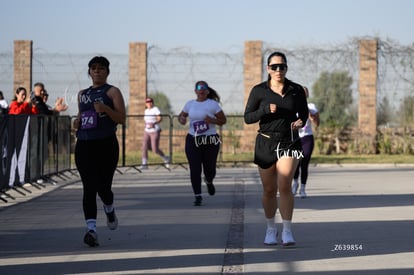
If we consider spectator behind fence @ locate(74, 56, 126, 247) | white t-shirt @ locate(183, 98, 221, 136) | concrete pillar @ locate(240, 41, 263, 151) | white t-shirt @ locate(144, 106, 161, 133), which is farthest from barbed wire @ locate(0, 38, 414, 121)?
spectator behind fence @ locate(74, 56, 126, 247)

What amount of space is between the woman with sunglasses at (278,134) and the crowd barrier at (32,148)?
19.3 ft

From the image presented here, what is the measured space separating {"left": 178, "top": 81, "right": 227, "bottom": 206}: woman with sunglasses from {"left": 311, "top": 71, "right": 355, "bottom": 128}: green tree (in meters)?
16.9

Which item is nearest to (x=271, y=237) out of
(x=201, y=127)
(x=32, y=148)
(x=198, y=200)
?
(x=198, y=200)

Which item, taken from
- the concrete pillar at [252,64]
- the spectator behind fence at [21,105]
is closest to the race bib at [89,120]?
the spectator behind fence at [21,105]

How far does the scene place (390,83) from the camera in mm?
32219

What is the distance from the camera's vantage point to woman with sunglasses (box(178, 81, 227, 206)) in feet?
48.7

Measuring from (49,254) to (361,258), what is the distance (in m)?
2.90

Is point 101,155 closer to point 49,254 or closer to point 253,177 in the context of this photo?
point 49,254

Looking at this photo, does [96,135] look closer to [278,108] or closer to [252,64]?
[278,108]

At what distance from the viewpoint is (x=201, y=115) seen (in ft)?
49.0

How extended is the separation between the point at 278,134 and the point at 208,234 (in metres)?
1.60

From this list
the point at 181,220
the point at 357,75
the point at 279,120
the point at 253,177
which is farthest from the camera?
the point at 357,75

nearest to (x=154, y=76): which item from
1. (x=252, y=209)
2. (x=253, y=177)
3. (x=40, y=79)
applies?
(x=40, y=79)

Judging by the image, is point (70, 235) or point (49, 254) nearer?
point (49, 254)
